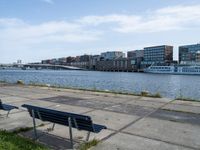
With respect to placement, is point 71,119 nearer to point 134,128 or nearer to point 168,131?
point 134,128

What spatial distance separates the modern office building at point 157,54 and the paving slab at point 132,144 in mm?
169092

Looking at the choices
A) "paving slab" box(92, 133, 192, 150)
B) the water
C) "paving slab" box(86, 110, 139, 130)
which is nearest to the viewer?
"paving slab" box(92, 133, 192, 150)

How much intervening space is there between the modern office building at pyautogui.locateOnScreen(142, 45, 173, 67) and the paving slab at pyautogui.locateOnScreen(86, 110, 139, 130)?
166m

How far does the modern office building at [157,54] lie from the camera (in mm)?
174625

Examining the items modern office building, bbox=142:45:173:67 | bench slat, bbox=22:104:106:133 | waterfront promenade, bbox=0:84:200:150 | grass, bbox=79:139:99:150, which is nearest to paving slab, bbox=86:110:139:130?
waterfront promenade, bbox=0:84:200:150

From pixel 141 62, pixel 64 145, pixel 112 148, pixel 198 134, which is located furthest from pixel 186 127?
pixel 141 62

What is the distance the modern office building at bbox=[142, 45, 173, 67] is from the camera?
175m

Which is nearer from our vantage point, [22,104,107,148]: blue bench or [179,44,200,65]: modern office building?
[22,104,107,148]: blue bench

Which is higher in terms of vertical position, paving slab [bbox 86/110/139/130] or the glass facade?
the glass facade

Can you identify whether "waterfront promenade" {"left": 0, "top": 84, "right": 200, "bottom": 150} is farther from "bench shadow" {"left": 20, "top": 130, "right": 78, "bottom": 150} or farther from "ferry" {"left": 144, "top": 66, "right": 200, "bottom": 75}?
"ferry" {"left": 144, "top": 66, "right": 200, "bottom": 75}

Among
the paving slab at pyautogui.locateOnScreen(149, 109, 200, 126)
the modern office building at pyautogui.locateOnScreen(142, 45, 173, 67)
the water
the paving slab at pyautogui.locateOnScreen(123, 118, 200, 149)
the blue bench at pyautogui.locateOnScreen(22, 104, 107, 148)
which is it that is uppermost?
the modern office building at pyautogui.locateOnScreen(142, 45, 173, 67)

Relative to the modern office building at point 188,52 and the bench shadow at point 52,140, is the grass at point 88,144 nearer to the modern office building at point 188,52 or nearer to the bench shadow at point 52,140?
the bench shadow at point 52,140

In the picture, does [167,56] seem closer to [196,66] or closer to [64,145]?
[196,66]

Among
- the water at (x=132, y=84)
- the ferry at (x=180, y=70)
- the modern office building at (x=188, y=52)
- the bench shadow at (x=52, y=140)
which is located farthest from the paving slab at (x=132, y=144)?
the modern office building at (x=188, y=52)
